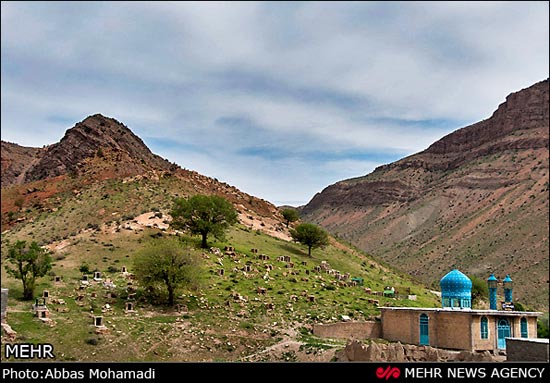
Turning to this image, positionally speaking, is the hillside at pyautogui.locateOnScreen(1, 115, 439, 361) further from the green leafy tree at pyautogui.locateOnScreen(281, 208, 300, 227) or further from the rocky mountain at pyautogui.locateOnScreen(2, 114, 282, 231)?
the green leafy tree at pyautogui.locateOnScreen(281, 208, 300, 227)

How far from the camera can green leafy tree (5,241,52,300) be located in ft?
107

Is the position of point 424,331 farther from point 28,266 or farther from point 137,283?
point 28,266

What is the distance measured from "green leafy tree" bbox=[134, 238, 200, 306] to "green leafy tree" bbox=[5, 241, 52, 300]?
5195 mm

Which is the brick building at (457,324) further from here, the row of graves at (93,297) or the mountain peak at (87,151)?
the mountain peak at (87,151)

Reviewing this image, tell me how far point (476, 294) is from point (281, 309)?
24493 mm

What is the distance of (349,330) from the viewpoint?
3519 cm

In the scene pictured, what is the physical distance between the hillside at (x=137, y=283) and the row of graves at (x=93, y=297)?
108 millimetres

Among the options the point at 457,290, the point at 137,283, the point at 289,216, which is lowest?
the point at 457,290

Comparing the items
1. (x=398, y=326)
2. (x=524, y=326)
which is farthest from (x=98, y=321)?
(x=524, y=326)

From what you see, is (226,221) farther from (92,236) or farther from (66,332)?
(66,332)

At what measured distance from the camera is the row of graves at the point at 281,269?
41.3m
